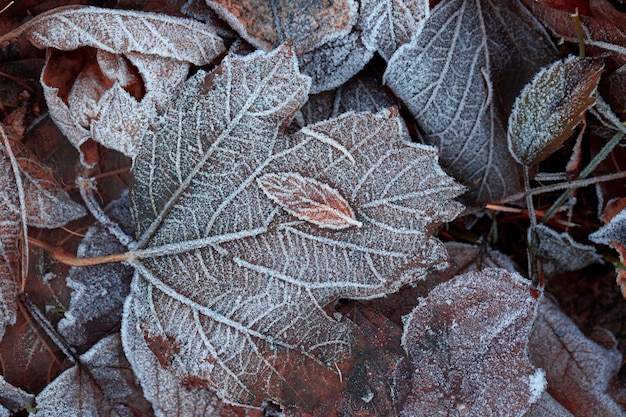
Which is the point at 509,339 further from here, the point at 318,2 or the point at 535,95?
the point at 318,2

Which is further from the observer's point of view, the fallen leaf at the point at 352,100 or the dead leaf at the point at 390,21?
the fallen leaf at the point at 352,100

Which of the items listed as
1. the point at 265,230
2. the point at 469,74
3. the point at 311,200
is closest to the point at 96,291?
the point at 265,230

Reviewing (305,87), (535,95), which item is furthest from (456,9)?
(305,87)

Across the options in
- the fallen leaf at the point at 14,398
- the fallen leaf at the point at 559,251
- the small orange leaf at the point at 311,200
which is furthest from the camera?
the fallen leaf at the point at 559,251

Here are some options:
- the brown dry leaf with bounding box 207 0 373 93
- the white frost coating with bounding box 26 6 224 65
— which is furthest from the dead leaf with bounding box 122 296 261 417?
the brown dry leaf with bounding box 207 0 373 93

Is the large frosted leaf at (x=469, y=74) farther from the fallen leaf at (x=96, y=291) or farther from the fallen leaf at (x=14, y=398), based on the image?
the fallen leaf at (x=14, y=398)

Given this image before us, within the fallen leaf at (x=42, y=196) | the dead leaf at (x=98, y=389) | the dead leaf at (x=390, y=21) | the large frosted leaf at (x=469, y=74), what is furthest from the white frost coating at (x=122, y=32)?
the dead leaf at (x=98, y=389)

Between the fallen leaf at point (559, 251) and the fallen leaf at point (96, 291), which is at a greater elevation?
the fallen leaf at point (96, 291)
